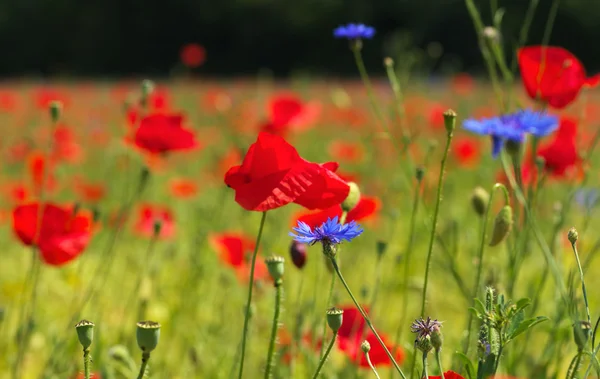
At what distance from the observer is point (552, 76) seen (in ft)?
→ 3.54

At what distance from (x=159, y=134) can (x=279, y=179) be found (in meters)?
0.54

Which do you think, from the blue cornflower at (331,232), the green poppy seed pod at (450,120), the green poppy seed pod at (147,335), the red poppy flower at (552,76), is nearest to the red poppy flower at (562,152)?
the red poppy flower at (552,76)

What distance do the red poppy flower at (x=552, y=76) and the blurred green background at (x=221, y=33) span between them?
15036mm

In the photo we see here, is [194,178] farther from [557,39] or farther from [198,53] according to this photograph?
[557,39]

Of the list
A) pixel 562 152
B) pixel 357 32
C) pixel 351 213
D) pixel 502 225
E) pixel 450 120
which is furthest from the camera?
pixel 562 152

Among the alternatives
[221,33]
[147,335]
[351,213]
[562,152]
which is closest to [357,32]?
[351,213]

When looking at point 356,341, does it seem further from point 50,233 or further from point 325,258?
point 50,233

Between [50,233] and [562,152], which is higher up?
[562,152]

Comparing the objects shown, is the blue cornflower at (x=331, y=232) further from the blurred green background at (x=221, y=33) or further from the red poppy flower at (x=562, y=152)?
the blurred green background at (x=221, y=33)

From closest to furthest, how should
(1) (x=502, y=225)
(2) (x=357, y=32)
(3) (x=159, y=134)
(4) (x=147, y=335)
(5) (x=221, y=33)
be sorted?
1. (4) (x=147, y=335)
2. (1) (x=502, y=225)
3. (2) (x=357, y=32)
4. (3) (x=159, y=134)
5. (5) (x=221, y=33)

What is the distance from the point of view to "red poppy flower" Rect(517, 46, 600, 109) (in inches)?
42.0

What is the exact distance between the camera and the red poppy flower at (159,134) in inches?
49.7

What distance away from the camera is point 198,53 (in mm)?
3107

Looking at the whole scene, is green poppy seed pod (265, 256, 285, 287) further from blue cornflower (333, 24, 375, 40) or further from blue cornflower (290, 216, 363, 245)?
blue cornflower (333, 24, 375, 40)
